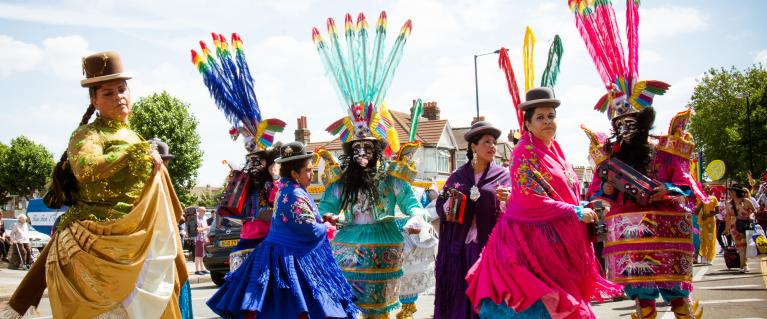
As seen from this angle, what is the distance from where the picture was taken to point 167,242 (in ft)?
14.5

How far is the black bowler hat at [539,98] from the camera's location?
512cm

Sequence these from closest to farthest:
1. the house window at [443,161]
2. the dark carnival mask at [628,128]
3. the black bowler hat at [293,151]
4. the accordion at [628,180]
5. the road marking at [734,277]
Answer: the accordion at [628,180]
the black bowler hat at [293,151]
the dark carnival mask at [628,128]
the road marking at [734,277]
the house window at [443,161]

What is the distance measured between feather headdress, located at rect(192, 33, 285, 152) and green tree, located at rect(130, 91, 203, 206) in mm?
33248

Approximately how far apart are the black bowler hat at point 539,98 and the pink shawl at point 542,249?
221 millimetres

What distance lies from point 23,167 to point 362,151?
66642 mm

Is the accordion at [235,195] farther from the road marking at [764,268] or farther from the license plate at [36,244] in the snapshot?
the license plate at [36,244]

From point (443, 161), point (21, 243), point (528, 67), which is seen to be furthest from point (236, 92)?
point (443, 161)

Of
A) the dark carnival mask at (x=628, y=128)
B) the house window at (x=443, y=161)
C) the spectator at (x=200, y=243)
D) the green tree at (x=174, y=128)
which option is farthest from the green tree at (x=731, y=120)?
the dark carnival mask at (x=628, y=128)

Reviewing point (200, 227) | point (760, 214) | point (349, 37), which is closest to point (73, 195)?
point (349, 37)

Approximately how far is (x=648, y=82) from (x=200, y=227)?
13954 mm

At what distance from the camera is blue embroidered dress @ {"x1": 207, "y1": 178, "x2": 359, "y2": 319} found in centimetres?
576

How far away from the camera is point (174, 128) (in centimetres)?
4150

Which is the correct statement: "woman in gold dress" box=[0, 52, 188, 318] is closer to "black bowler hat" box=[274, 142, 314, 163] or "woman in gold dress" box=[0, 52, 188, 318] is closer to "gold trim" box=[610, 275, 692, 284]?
"black bowler hat" box=[274, 142, 314, 163]

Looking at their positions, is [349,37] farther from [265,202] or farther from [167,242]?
[167,242]
